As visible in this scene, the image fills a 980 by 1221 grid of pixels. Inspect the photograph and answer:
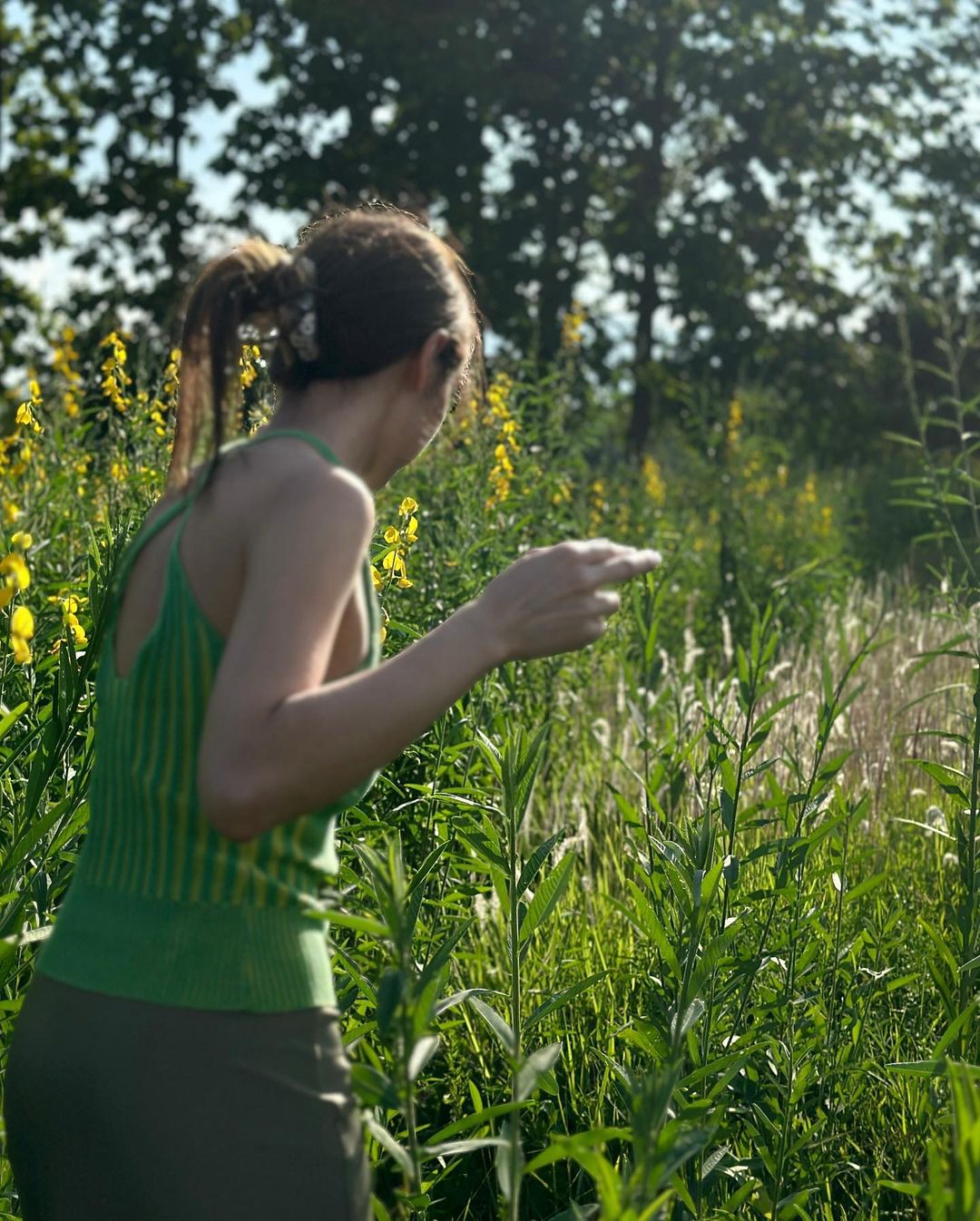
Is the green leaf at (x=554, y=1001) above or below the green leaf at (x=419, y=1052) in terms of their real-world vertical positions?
below

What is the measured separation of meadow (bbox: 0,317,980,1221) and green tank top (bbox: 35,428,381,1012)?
0.21ft

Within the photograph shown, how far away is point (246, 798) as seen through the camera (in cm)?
126

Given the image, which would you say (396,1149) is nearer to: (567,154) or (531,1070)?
(531,1070)

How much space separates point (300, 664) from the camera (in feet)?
4.09

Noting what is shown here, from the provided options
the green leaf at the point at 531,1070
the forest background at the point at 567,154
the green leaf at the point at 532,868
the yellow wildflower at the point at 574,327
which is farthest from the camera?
the forest background at the point at 567,154

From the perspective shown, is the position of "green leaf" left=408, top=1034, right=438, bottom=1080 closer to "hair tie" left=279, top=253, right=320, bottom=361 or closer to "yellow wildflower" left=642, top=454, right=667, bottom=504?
"hair tie" left=279, top=253, right=320, bottom=361

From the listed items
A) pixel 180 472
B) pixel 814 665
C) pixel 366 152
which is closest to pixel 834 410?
pixel 366 152

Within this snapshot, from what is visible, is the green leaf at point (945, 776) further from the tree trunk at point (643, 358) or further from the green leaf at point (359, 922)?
the tree trunk at point (643, 358)

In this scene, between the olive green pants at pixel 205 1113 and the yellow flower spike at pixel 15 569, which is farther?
the yellow flower spike at pixel 15 569

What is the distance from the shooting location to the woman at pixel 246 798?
1.27 m

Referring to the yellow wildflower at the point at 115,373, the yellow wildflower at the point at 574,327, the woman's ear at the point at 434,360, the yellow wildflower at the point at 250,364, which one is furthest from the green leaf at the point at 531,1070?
the yellow wildflower at the point at 574,327

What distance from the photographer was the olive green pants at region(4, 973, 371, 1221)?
53.1 inches

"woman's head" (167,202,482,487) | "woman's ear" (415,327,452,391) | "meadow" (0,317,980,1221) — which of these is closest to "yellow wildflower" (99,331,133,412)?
"meadow" (0,317,980,1221)

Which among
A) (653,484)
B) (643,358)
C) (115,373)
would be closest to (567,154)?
(643,358)
